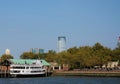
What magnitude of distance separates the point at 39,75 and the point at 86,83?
6601 cm

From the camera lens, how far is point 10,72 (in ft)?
616

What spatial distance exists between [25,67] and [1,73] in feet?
49.1

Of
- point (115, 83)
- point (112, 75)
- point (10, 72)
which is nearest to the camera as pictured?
Answer: point (115, 83)

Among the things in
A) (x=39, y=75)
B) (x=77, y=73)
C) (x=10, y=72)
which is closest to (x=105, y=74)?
(x=77, y=73)

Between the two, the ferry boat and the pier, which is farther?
the pier

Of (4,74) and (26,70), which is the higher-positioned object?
(26,70)

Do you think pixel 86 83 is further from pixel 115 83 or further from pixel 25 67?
pixel 25 67

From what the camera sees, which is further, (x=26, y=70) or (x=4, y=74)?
(x=4, y=74)

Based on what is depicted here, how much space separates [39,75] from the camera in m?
190

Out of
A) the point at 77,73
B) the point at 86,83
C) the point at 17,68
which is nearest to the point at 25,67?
the point at 17,68

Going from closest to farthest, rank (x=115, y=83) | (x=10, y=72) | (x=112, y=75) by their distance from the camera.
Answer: (x=115, y=83) → (x=112, y=75) → (x=10, y=72)

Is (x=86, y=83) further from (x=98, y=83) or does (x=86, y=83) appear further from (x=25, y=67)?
(x=25, y=67)

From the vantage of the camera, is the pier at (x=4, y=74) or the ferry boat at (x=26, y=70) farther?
the pier at (x=4, y=74)

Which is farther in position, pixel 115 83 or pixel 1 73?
pixel 1 73
